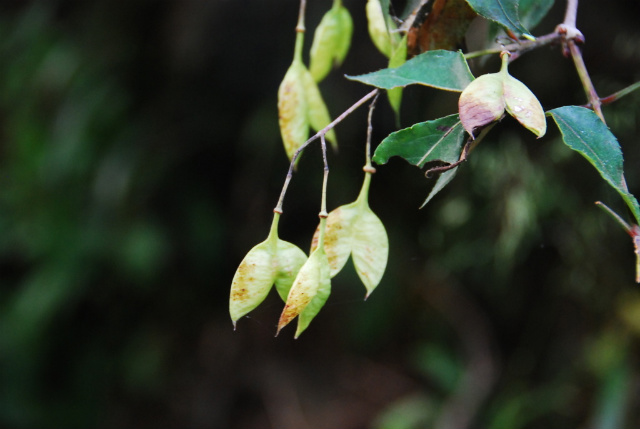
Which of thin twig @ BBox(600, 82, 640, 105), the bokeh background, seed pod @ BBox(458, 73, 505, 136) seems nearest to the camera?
seed pod @ BBox(458, 73, 505, 136)

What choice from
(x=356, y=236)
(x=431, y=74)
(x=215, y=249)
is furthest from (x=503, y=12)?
(x=215, y=249)

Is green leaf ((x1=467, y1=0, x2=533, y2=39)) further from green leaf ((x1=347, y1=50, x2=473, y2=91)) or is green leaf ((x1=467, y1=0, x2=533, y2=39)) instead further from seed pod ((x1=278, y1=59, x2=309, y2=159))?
seed pod ((x1=278, y1=59, x2=309, y2=159))

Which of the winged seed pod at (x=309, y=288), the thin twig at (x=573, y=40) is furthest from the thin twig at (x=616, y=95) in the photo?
the winged seed pod at (x=309, y=288)

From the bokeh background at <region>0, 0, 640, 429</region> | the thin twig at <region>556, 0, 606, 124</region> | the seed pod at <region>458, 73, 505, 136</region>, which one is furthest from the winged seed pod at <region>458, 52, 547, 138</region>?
the bokeh background at <region>0, 0, 640, 429</region>

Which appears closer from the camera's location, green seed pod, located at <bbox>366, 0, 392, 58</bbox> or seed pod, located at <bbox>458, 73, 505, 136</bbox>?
seed pod, located at <bbox>458, 73, 505, 136</bbox>

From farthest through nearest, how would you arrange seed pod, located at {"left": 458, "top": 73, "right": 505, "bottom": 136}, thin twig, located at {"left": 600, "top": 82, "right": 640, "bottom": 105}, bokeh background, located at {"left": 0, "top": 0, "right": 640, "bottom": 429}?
bokeh background, located at {"left": 0, "top": 0, "right": 640, "bottom": 429} → thin twig, located at {"left": 600, "top": 82, "right": 640, "bottom": 105} → seed pod, located at {"left": 458, "top": 73, "right": 505, "bottom": 136}

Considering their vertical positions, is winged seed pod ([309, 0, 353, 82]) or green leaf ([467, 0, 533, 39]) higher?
winged seed pod ([309, 0, 353, 82])

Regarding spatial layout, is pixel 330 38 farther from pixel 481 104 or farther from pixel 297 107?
pixel 481 104
